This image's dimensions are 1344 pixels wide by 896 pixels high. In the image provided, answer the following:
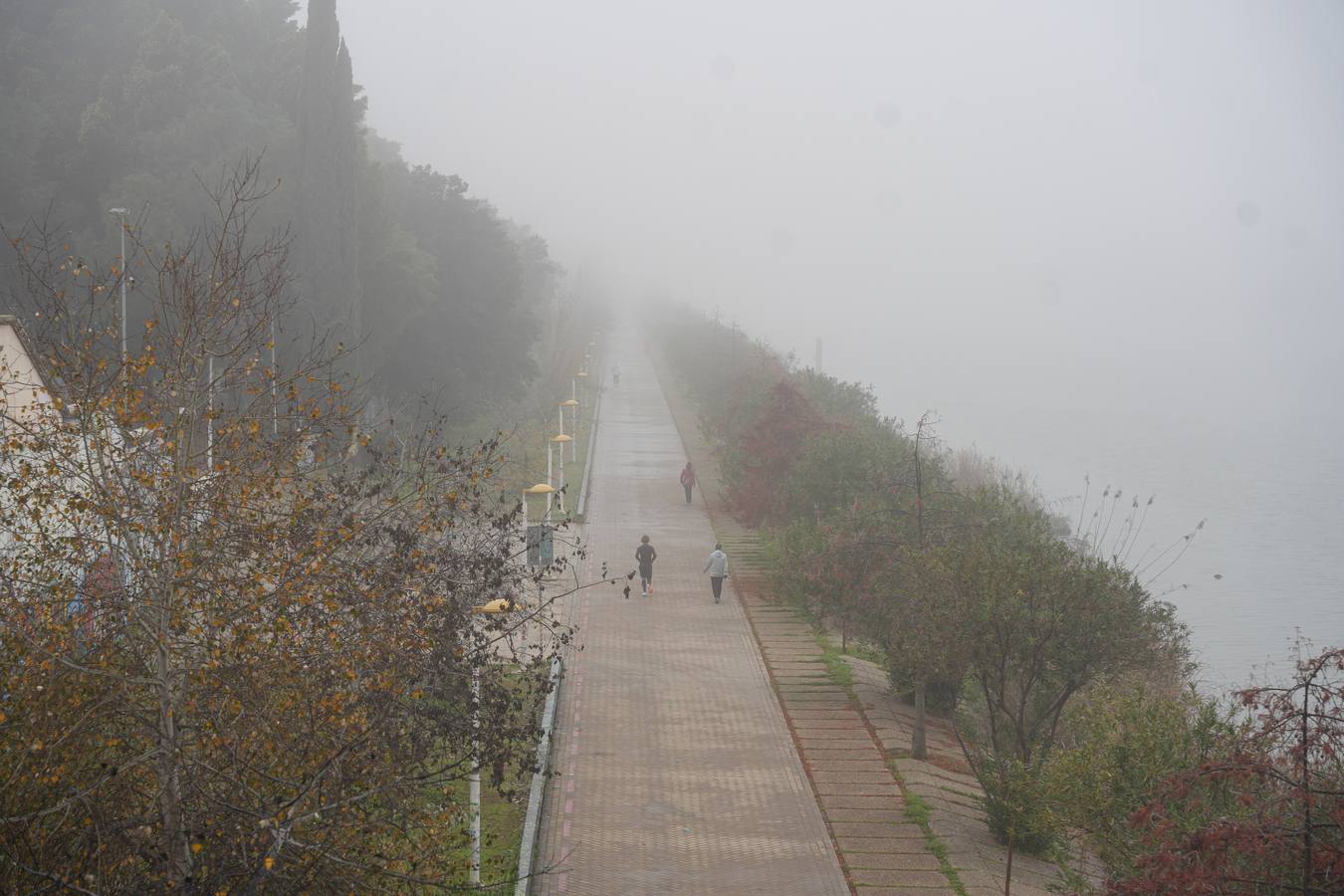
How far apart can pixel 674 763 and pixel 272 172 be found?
27312 millimetres

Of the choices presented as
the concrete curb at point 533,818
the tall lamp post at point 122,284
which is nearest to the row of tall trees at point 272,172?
the tall lamp post at point 122,284

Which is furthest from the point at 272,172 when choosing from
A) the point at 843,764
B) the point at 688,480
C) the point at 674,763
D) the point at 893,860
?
the point at 893,860

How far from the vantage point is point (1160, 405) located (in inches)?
3465

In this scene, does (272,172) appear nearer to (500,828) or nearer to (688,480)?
(688,480)

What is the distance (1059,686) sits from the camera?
14.9 m

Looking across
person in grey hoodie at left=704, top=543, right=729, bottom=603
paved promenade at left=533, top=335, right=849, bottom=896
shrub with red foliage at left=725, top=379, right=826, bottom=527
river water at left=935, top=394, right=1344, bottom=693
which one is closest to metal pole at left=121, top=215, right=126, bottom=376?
paved promenade at left=533, top=335, right=849, bottom=896

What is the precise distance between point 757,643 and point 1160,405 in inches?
2899

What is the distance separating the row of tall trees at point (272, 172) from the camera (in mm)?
36750

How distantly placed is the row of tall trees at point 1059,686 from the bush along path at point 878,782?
42cm

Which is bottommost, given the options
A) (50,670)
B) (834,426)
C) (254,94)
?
(50,670)

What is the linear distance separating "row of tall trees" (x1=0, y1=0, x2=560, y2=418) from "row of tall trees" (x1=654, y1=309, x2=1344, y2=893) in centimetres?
1545

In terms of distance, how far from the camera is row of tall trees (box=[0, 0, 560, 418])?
3675 cm

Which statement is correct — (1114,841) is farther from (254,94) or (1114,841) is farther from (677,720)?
(254,94)

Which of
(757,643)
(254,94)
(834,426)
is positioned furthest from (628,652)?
(254,94)
